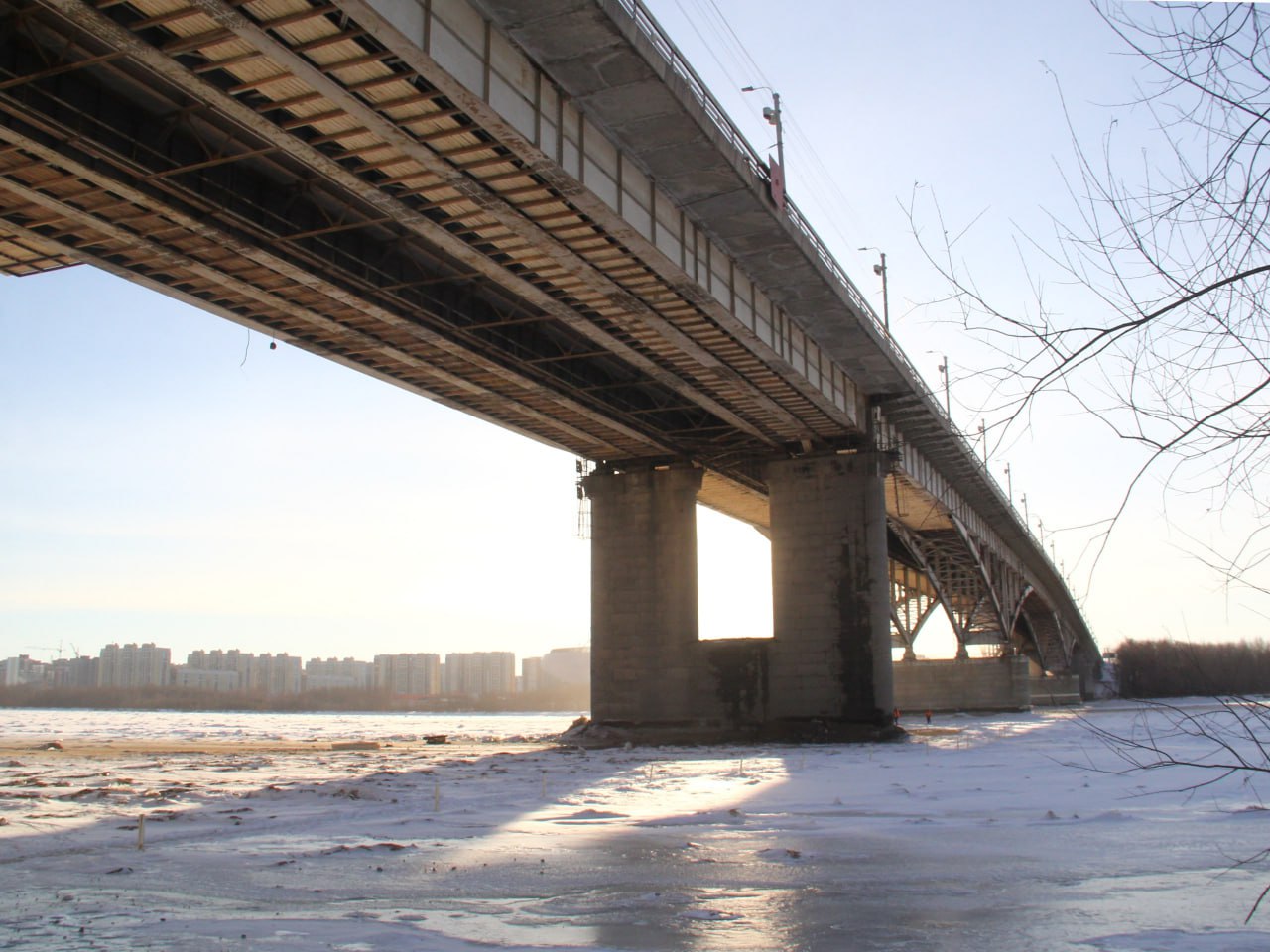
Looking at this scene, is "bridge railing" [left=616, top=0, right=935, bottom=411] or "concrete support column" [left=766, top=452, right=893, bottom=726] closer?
"bridge railing" [left=616, top=0, right=935, bottom=411]

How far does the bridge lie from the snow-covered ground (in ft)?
27.4

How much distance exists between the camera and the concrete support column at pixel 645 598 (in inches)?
1730

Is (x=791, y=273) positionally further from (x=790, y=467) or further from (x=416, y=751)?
(x=416, y=751)

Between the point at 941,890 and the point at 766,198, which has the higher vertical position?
the point at 766,198

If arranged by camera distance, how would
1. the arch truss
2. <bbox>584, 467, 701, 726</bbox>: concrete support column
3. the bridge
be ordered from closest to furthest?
1. the bridge
2. <bbox>584, 467, 701, 726</bbox>: concrete support column
3. the arch truss

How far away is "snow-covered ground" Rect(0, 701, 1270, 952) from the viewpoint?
8.70 m

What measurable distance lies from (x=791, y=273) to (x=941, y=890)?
23564 millimetres

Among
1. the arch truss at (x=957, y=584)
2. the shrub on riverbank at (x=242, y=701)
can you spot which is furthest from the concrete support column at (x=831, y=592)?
the shrub on riverbank at (x=242, y=701)

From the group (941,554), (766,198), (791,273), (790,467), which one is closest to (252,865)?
(766,198)

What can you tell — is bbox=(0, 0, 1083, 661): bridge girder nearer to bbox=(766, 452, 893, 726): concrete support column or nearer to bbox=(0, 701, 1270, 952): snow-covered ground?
bbox=(766, 452, 893, 726): concrete support column

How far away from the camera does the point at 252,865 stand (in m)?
12.3

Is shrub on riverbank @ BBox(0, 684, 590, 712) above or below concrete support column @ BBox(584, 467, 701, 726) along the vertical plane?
below

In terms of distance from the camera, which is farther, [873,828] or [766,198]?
[766,198]

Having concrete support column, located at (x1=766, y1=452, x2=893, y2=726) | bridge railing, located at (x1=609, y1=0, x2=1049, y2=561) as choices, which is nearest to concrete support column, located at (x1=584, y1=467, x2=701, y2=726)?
concrete support column, located at (x1=766, y1=452, x2=893, y2=726)
